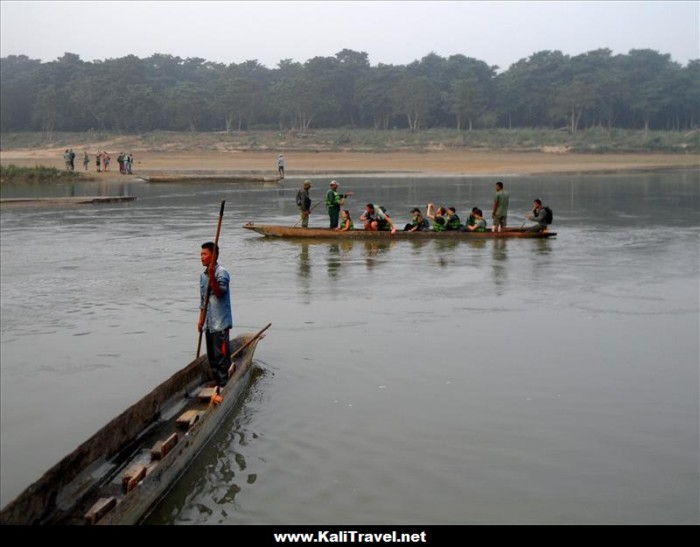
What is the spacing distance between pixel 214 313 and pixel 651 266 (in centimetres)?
1208

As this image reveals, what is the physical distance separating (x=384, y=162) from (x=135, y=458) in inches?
2377

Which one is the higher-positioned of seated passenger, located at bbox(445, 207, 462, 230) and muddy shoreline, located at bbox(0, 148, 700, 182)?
muddy shoreline, located at bbox(0, 148, 700, 182)

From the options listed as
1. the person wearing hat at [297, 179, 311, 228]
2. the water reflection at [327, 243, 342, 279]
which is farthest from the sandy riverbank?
the water reflection at [327, 243, 342, 279]

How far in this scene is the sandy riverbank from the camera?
195 feet

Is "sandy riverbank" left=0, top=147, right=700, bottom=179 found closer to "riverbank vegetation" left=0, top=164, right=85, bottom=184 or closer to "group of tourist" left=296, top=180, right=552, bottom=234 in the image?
"riverbank vegetation" left=0, top=164, right=85, bottom=184

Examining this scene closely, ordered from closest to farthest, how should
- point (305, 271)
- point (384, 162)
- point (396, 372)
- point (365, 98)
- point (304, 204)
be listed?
point (396, 372)
point (305, 271)
point (304, 204)
point (384, 162)
point (365, 98)

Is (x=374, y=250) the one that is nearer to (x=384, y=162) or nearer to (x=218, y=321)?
(x=218, y=321)

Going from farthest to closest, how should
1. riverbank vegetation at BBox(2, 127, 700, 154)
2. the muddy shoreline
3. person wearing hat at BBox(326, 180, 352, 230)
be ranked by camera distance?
riverbank vegetation at BBox(2, 127, 700, 154) < the muddy shoreline < person wearing hat at BBox(326, 180, 352, 230)

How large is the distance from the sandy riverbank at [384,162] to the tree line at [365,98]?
13764mm

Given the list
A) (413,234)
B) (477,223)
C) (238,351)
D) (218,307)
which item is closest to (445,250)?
(413,234)

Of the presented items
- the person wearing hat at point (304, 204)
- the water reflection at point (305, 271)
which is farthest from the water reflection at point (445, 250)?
the person wearing hat at point (304, 204)

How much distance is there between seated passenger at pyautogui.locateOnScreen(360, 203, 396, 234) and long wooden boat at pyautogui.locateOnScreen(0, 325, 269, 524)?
12515 millimetres

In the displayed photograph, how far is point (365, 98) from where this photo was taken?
9338 cm

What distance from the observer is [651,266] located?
750 inches
